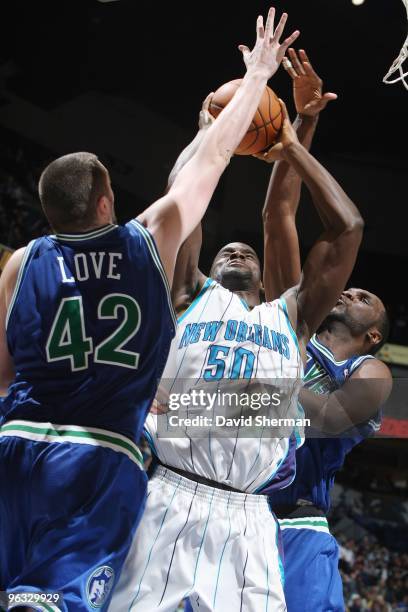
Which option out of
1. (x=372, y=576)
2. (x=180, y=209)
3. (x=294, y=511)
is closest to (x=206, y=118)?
(x=180, y=209)

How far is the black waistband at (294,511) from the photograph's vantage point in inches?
130

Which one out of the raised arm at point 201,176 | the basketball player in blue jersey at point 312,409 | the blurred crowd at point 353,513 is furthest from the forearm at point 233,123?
the blurred crowd at point 353,513

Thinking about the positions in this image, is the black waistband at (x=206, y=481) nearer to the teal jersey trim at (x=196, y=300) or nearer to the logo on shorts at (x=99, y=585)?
the teal jersey trim at (x=196, y=300)

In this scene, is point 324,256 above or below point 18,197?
above

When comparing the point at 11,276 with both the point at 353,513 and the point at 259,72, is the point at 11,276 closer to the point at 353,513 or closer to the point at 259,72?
the point at 259,72

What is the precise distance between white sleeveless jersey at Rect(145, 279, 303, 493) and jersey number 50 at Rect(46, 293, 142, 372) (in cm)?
67

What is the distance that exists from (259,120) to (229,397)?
116cm

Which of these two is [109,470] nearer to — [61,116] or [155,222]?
[155,222]

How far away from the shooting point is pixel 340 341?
149 inches

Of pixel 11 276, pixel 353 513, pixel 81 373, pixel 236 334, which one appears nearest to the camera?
pixel 81 373

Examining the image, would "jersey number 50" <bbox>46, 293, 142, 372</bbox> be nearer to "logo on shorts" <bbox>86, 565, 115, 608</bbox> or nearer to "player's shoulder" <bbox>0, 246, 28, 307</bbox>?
"player's shoulder" <bbox>0, 246, 28, 307</bbox>

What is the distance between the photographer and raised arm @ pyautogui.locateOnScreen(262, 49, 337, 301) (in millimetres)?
3266

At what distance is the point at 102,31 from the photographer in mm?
11578

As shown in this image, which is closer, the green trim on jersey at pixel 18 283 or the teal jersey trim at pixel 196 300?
the green trim on jersey at pixel 18 283
